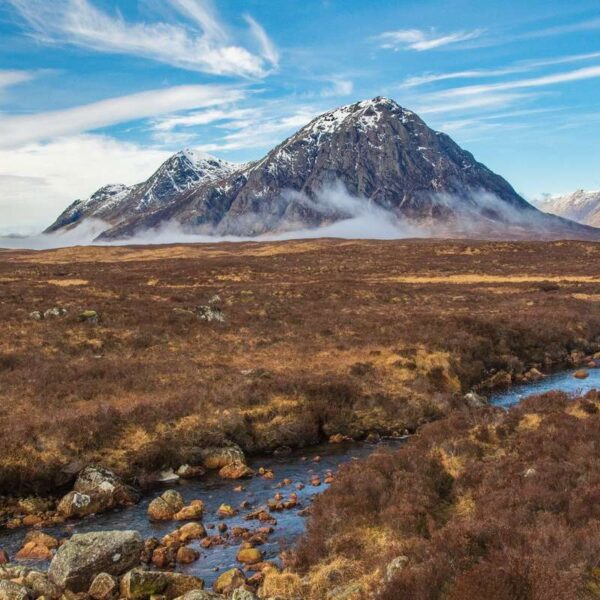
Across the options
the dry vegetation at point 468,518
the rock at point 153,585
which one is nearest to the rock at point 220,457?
the dry vegetation at point 468,518

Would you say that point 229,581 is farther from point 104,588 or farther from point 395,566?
point 395,566

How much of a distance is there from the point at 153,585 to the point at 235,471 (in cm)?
875

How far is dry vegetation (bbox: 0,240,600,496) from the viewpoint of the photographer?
79.5ft

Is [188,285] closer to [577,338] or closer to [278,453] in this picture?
[577,338]

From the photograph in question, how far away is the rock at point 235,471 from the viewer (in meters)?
22.5

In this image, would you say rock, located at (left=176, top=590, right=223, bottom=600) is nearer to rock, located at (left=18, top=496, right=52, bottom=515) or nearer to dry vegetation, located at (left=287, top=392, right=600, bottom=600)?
dry vegetation, located at (left=287, top=392, right=600, bottom=600)

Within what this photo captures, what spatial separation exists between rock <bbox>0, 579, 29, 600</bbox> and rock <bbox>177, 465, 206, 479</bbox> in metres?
9.40

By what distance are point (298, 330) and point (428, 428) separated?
2117cm

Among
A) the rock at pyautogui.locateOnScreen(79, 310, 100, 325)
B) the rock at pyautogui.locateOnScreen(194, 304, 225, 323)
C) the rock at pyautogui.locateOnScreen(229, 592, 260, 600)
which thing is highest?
the rock at pyautogui.locateOnScreen(79, 310, 100, 325)

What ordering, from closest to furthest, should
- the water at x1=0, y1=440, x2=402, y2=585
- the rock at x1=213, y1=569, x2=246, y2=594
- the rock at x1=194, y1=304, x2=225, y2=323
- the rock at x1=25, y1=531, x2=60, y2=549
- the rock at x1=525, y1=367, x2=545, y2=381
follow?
the rock at x1=213, y1=569, x2=246, y2=594 < the water at x1=0, y1=440, x2=402, y2=585 < the rock at x1=25, y1=531, x2=60, y2=549 < the rock at x1=525, y1=367, x2=545, y2=381 < the rock at x1=194, y1=304, x2=225, y2=323

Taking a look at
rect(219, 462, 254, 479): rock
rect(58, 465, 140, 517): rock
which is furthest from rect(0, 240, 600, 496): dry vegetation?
rect(219, 462, 254, 479): rock

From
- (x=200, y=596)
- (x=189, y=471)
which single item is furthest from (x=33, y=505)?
(x=200, y=596)

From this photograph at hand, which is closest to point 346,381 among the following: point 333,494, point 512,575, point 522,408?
point 522,408

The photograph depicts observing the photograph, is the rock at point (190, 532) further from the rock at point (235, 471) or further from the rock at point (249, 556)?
the rock at point (235, 471)
